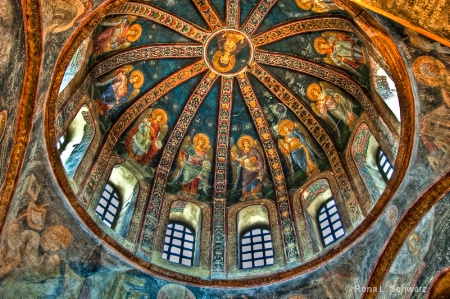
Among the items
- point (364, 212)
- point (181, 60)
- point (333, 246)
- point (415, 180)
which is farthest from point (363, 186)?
point (181, 60)

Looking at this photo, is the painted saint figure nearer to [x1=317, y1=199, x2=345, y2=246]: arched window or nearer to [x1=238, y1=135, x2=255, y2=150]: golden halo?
[x1=238, y1=135, x2=255, y2=150]: golden halo

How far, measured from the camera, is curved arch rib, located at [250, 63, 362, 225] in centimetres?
1689

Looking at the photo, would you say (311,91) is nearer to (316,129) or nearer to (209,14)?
(316,129)

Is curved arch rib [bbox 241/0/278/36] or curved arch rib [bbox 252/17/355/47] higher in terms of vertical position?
curved arch rib [bbox 241/0/278/36]

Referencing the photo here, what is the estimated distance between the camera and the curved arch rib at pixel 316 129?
16.9 m

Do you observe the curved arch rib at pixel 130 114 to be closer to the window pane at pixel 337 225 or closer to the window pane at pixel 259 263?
the window pane at pixel 259 263

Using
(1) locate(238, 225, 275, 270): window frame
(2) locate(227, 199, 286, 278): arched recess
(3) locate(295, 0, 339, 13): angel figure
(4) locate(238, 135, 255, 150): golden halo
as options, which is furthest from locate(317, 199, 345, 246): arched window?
(3) locate(295, 0, 339, 13): angel figure

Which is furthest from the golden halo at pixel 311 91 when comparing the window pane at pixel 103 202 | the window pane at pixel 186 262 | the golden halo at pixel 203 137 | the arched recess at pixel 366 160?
the window pane at pixel 103 202

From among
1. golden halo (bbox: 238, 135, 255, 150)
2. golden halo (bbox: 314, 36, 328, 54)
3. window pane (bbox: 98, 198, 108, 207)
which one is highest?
golden halo (bbox: 314, 36, 328, 54)

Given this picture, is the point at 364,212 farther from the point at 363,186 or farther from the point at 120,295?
the point at 120,295

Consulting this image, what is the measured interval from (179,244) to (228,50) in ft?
19.9

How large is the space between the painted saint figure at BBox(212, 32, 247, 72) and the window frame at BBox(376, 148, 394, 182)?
5.40 metres

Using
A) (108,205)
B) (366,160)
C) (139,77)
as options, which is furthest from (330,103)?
(108,205)

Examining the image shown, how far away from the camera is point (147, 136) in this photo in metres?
18.9
